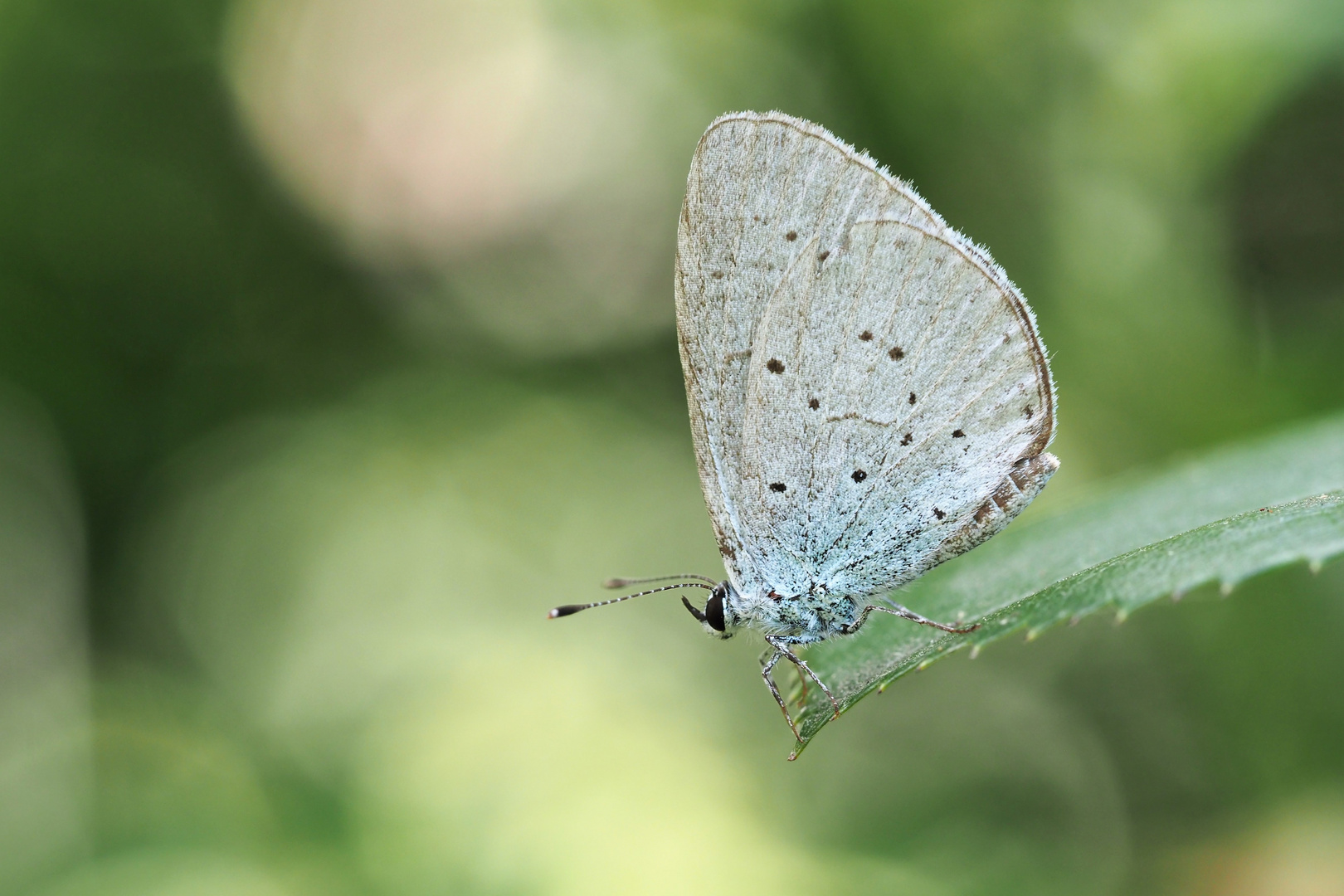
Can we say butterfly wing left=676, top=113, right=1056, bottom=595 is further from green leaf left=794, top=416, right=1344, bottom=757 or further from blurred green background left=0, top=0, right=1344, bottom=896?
blurred green background left=0, top=0, right=1344, bottom=896

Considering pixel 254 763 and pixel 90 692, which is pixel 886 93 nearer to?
pixel 254 763

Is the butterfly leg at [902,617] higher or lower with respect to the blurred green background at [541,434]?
lower

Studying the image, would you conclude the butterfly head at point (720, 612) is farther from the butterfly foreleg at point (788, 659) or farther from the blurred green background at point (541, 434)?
the blurred green background at point (541, 434)

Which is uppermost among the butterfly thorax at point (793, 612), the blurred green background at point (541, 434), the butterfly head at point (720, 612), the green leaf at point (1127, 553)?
the blurred green background at point (541, 434)

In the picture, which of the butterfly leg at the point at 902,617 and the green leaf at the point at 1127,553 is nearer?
the green leaf at the point at 1127,553

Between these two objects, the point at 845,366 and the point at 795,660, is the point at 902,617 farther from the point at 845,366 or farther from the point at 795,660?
the point at 845,366

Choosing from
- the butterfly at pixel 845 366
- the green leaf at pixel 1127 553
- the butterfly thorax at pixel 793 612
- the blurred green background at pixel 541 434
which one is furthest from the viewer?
the blurred green background at pixel 541 434

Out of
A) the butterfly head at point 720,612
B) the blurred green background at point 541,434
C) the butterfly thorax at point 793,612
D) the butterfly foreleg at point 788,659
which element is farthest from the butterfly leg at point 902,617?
the blurred green background at point 541,434

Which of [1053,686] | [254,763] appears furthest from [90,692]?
[1053,686]
